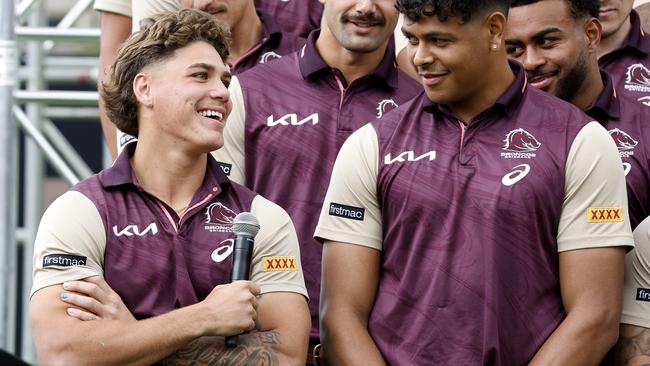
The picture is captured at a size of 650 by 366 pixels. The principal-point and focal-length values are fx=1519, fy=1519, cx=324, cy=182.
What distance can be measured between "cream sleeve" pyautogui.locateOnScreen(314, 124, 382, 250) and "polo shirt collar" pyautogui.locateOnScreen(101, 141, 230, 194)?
39cm

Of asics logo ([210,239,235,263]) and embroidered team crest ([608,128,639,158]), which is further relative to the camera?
embroidered team crest ([608,128,639,158])

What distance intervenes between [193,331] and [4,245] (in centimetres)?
169

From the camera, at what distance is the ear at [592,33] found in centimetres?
591

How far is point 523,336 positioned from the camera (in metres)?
4.93

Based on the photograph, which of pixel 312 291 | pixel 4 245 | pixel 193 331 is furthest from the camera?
pixel 4 245

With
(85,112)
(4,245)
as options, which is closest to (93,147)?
(85,112)

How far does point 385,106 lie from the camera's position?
5734 mm

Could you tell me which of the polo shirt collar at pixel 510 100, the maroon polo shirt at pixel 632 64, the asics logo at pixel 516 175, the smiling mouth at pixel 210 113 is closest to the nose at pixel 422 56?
the polo shirt collar at pixel 510 100

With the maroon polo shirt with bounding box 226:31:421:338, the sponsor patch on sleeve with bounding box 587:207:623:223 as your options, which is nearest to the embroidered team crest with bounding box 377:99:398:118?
the maroon polo shirt with bounding box 226:31:421:338

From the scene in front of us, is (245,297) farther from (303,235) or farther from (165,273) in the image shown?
(303,235)

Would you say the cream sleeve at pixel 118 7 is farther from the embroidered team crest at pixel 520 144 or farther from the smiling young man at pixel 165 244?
the embroidered team crest at pixel 520 144

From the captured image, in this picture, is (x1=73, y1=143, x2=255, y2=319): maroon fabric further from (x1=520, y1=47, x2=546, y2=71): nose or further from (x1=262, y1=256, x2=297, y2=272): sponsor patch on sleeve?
(x1=520, y1=47, x2=546, y2=71): nose

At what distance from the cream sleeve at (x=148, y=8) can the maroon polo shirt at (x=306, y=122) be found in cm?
57

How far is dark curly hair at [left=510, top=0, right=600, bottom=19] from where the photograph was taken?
5.84 m
